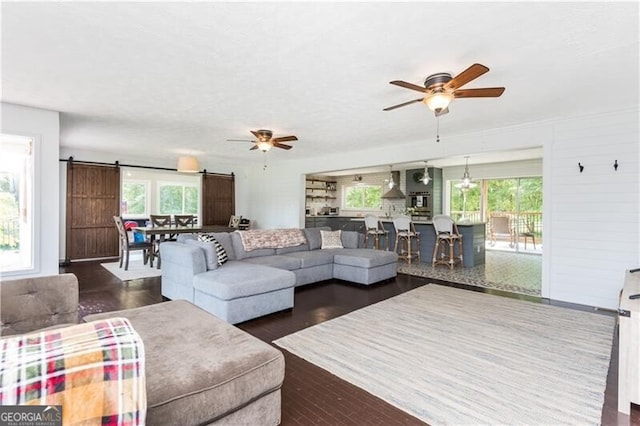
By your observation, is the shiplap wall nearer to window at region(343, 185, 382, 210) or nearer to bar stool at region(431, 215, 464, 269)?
bar stool at region(431, 215, 464, 269)

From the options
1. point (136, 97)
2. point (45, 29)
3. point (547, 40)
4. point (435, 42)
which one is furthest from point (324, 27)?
point (136, 97)

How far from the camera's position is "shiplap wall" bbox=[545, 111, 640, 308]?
385 centimetres

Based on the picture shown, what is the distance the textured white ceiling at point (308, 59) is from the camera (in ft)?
6.77

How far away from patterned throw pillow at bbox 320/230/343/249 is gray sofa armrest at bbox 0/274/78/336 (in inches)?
161

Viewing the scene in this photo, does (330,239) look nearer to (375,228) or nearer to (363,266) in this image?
(363,266)

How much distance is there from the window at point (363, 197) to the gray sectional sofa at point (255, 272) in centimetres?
542

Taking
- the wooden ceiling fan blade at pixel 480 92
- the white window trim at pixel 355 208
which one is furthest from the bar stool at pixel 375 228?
the wooden ceiling fan blade at pixel 480 92

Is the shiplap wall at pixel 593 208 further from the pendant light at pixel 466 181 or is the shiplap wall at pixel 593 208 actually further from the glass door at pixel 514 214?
the glass door at pixel 514 214

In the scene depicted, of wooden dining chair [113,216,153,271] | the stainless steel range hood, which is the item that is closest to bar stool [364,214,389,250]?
the stainless steel range hood

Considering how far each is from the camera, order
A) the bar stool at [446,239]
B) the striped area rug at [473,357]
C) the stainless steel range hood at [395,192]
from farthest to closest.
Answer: the stainless steel range hood at [395,192], the bar stool at [446,239], the striped area rug at [473,357]

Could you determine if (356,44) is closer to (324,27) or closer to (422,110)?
(324,27)

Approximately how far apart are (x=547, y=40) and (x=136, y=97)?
4123 millimetres

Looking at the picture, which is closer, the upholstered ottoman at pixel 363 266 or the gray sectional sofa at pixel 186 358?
the gray sectional sofa at pixel 186 358

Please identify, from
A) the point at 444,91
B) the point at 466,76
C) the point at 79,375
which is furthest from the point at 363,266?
the point at 79,375
